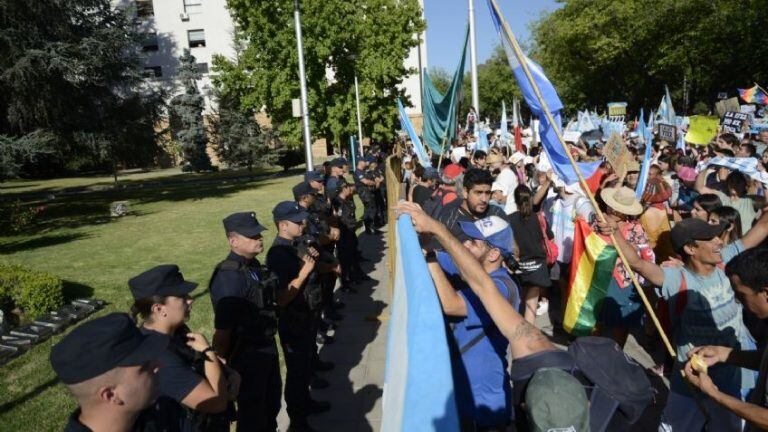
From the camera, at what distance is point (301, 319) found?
4820 millimetres

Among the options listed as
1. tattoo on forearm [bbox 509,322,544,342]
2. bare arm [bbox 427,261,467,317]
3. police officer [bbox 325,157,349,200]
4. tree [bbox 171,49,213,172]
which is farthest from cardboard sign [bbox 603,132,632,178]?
tree [bbox 171,49,213,172]

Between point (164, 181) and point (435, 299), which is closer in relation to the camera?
point (435, 299)

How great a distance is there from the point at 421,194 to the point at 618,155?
2938 mm

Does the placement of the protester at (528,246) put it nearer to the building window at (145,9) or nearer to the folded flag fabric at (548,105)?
the folded flag fabric at (548,105)

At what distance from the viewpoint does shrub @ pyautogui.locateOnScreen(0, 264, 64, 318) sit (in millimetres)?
7902

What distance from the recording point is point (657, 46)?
38.1 metres

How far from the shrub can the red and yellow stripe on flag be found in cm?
780

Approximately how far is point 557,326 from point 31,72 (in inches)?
819

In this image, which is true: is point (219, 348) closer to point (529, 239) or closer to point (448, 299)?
point (448, 299)

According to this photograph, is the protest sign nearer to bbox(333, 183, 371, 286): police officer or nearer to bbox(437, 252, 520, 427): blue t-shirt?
bbox(333, 183, 371, 286): police officer

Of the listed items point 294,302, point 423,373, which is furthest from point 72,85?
point 423,373

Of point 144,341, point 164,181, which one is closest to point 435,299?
point 144,341

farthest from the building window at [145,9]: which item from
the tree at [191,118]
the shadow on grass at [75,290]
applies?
the shadow on grass at [75,290]

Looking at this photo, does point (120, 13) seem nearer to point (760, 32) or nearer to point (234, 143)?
point (234, 143)
